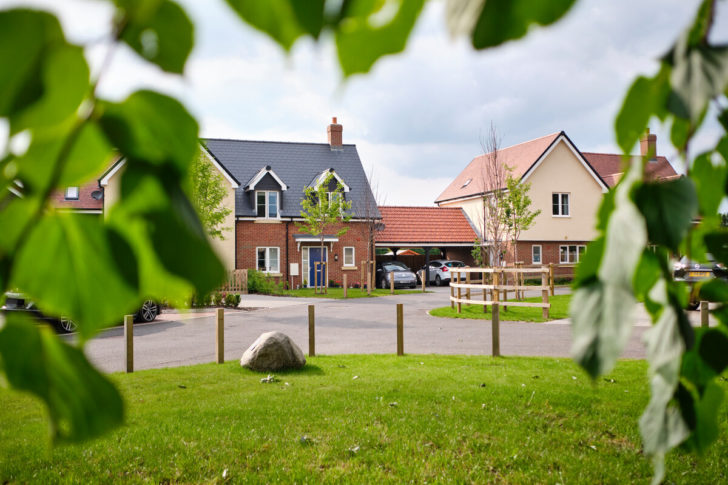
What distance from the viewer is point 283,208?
3269 cm

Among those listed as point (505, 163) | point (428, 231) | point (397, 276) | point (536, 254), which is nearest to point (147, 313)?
point (397, 276)

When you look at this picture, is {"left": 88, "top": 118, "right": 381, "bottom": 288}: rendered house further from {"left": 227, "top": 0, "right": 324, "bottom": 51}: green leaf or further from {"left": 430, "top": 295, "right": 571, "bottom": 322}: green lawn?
{"left": 227, "top": 0, "right": 324, "bottom": 51}: green leaf

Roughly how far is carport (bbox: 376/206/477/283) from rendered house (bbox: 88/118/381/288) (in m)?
2.98

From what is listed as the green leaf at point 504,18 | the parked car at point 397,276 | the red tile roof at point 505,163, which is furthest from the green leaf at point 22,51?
the red tile roof at point 505,163

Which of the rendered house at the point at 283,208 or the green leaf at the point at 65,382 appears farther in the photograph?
the rendered house at the point at 283,208

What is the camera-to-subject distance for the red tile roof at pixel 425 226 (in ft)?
119

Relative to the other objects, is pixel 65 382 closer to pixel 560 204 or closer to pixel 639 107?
pixel 639 107

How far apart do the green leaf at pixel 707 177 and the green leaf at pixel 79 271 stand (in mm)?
822

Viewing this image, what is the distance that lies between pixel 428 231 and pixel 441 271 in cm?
299

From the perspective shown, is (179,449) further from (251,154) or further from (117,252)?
(251,154)

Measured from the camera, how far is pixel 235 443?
5.82m

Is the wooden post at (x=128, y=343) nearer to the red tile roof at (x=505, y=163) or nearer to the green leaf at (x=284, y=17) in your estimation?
the green leaf at (x=284, y=17)

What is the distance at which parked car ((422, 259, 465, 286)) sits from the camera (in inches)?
1412

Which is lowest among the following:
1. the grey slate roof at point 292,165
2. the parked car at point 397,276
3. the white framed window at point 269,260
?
the parked car at point 397,276
